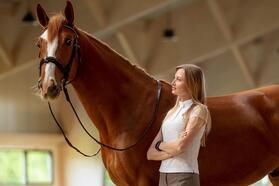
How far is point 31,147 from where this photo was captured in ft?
42.7

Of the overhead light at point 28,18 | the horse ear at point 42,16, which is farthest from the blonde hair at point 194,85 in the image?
the overhead light at point 28,18

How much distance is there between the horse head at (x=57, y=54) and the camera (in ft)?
11.2

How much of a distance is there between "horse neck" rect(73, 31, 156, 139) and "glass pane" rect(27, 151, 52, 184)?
9706 millimetres

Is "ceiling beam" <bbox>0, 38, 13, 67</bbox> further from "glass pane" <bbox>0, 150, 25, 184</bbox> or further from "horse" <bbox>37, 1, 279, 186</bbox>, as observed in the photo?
"horse" <bbox>37, 1, 279, 186</bbox>

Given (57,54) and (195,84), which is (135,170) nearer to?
(195,84)

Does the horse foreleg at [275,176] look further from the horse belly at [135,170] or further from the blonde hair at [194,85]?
the blonde hair at [194,85]

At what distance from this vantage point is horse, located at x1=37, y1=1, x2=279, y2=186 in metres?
3.54

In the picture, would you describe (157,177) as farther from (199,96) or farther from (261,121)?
(261,121)

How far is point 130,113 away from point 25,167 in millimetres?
9910

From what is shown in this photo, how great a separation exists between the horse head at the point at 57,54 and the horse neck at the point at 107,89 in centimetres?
10

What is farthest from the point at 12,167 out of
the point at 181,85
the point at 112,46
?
the point at 181,85

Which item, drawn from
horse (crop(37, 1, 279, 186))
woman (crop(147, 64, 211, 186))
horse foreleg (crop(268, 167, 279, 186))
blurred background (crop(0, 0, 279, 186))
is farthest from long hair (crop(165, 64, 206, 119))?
blurred background (crop(0, 0, 279, 186))

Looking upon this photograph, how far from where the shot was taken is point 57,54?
3488 mm

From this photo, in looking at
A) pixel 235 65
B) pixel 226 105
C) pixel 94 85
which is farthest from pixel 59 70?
pixel 235 65
